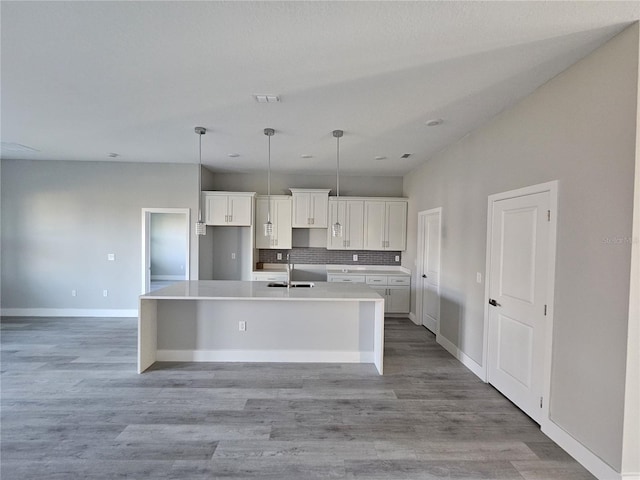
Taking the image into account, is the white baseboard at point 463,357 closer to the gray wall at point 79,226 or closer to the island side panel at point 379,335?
the island side panel at point 379,335

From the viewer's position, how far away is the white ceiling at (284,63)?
1.78 meters

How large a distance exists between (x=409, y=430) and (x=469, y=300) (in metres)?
1.85

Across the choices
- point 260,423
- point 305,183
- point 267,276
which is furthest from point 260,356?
point 305,183

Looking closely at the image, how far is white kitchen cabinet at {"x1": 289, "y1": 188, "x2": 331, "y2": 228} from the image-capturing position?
243 inches

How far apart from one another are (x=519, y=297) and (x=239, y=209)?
481cm

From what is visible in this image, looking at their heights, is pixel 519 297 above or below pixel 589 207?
below

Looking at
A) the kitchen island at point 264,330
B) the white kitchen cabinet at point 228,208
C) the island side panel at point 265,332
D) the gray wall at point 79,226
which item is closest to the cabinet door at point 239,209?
the white kitchen cabinet at point 228,208

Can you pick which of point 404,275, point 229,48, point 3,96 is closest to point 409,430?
point 229,48

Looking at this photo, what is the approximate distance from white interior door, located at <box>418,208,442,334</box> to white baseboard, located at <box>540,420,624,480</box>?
2.25 metres

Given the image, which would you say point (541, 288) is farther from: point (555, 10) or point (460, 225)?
point (555, 10)

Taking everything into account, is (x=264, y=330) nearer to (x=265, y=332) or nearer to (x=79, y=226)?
(x=265, y=332)

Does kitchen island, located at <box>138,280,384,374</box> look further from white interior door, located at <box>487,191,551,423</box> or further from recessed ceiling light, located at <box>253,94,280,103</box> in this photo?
recessed ceiling light, located at <box>253,94,280,103</box>

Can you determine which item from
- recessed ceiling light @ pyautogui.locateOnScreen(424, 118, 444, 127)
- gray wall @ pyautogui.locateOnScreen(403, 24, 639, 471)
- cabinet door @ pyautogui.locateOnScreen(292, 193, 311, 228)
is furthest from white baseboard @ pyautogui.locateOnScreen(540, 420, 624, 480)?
cabinet door @ pyautogui.locateOnScreen(292, 193, 311, 228)

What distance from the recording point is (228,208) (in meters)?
5.95
